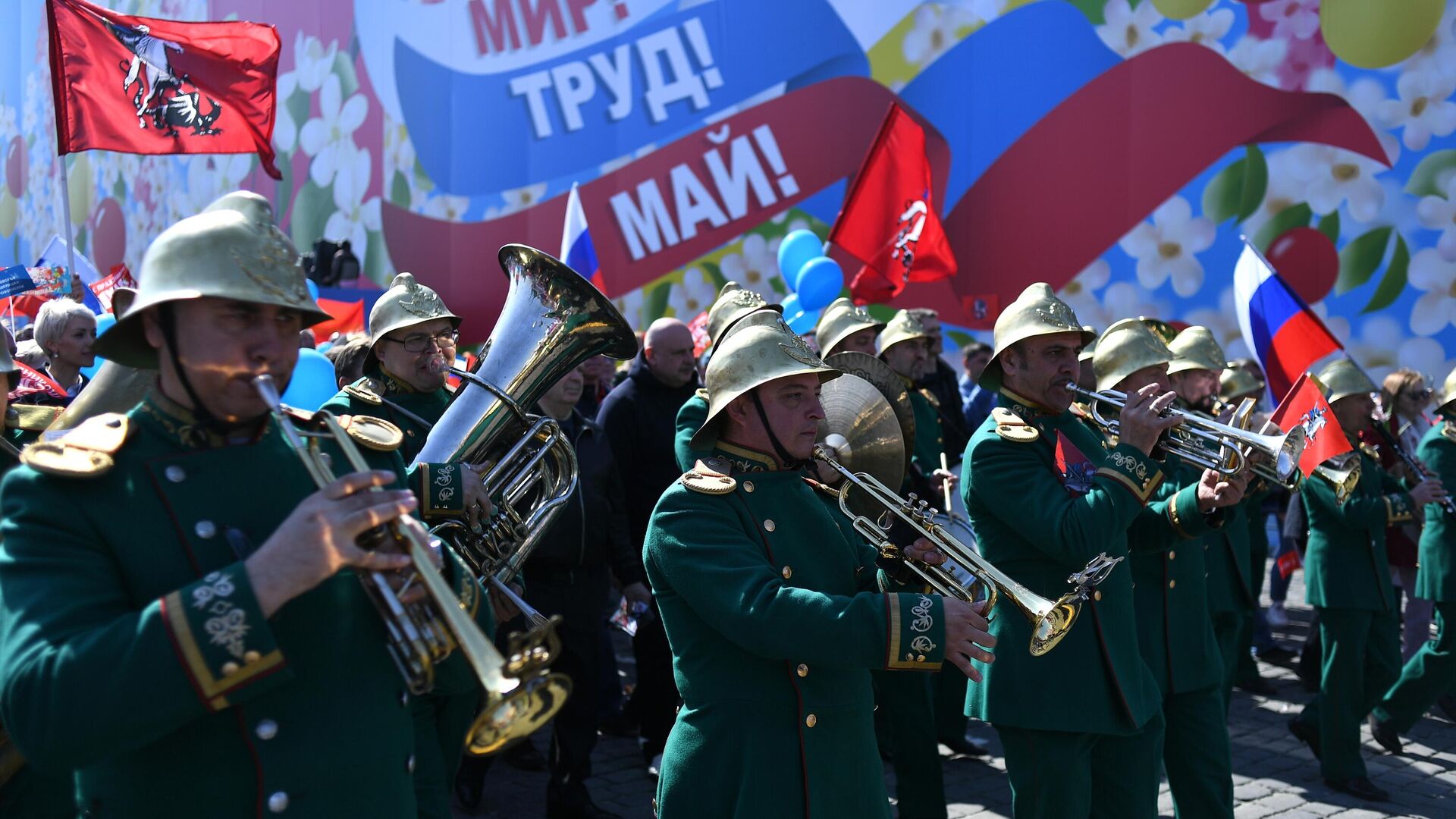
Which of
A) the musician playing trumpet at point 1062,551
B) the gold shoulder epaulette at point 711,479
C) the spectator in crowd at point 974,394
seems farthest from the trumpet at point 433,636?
the spectator in crowd at point 974,394

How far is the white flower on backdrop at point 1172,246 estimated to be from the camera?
1249 centimetres

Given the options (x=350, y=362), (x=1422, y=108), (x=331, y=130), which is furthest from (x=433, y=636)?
(x=331, y=130)

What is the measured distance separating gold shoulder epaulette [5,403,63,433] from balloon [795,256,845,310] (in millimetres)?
7743

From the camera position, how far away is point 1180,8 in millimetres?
12531

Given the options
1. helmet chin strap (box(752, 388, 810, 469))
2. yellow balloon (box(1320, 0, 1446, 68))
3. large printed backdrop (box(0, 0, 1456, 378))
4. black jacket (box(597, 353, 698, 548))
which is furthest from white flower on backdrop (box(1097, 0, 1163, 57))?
helmet chin strap (box(752, 388, 810, 469))

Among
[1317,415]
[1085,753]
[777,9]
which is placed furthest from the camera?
[777,9]

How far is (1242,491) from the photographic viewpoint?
477 centimetres

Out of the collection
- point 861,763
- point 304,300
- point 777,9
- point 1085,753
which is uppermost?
point 777,9

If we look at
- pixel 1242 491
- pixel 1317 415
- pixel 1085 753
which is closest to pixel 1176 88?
Answer: pixel 1317 415

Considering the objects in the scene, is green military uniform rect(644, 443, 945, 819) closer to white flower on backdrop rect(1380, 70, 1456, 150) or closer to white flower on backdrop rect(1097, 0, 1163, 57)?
white flower on backdrop rect(1380, 70, 1456, 150)

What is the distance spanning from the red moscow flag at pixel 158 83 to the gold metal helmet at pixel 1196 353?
659 centimetres

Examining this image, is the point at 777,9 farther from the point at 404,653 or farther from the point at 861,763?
the point at 404,653

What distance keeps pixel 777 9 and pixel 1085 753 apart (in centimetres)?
1233

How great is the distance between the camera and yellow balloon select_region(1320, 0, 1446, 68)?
11.5 m
